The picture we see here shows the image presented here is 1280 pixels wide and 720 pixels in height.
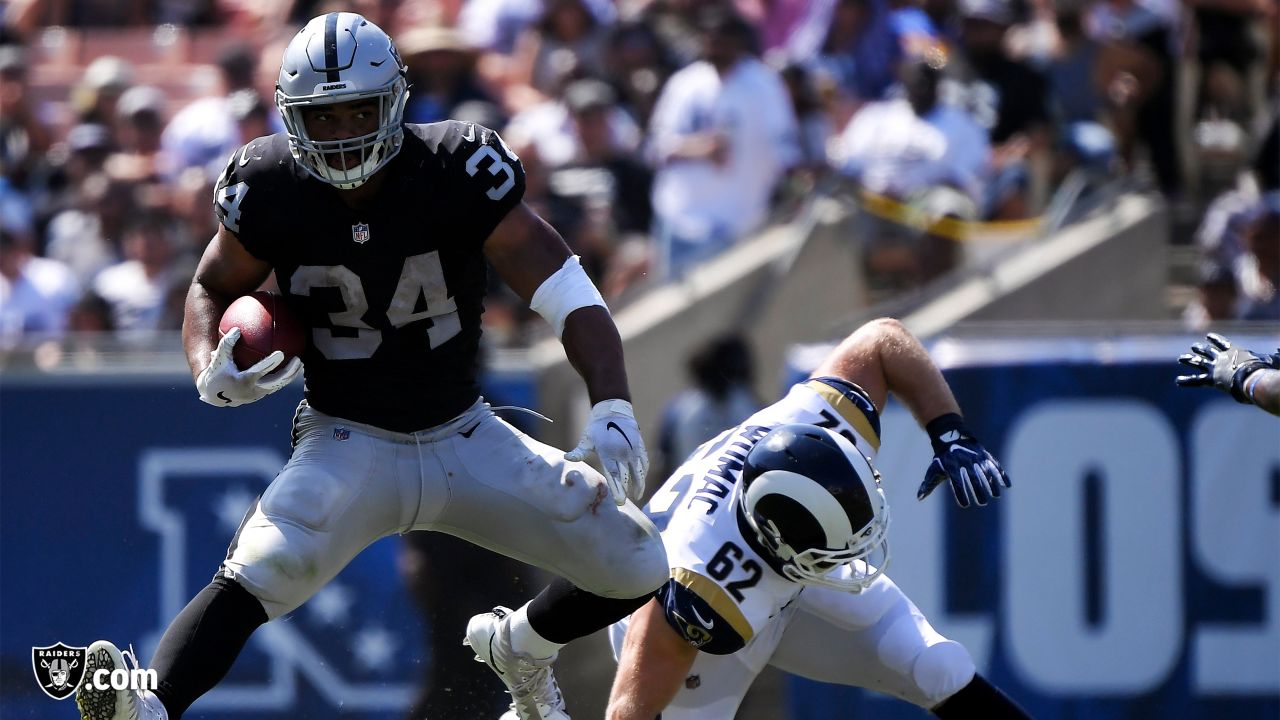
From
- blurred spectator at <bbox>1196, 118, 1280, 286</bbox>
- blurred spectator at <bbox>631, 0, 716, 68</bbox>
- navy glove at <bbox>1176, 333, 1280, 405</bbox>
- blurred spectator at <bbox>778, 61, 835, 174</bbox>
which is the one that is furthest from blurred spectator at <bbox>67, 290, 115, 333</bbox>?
Result: navy glove at <bbox>1176, 333, 1280, 405</bbox>

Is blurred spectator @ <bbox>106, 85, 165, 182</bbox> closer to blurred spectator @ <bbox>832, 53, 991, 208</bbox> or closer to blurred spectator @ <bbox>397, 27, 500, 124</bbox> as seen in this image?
blurred spectator @ <bbox>397, 27, 500, 124</bbox>

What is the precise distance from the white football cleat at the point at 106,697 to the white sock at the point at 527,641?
114 centimetres

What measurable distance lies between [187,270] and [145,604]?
68.9 inches

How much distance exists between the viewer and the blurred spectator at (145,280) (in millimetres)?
8609

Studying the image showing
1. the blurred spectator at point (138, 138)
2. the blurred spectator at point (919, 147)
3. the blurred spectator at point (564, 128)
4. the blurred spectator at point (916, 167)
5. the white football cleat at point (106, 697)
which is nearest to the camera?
the white football cleat at point (106, 697)

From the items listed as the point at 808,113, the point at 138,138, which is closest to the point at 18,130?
the point at 138,138

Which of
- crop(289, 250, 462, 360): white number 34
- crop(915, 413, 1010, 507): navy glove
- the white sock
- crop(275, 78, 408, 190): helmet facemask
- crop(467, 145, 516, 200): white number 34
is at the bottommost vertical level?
the white sock

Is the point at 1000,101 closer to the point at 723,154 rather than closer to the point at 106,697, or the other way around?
the point at 723,154

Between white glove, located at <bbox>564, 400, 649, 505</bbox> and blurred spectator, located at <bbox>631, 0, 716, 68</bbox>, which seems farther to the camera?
blurred spectator, located at <bbox>631, 0, 716, 68</bbox>

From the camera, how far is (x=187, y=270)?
853 cm

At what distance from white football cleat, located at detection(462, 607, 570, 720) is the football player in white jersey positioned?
0.83 ft

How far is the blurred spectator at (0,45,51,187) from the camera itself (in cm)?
995

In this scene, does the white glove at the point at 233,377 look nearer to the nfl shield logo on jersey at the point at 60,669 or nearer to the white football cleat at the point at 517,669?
the nfl shield logo on jersey at the point at 60,669

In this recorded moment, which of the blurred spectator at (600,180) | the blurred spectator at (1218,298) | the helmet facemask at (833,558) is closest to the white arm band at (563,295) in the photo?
the helmet facemask at (833,558)
